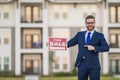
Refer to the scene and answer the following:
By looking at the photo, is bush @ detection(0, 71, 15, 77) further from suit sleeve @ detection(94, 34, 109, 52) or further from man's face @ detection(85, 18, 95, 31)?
man's face @ detection(85, 18, 95, 31)

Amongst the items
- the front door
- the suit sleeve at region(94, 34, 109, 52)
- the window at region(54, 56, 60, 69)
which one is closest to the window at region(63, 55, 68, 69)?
the window at region(54, 56, 60, 69)

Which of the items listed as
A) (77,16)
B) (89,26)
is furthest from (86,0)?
(89,26)

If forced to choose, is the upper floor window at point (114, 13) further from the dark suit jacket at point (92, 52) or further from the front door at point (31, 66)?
the dark suit jacket at point (92, 52)

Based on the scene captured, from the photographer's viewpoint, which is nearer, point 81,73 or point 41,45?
point 81,73

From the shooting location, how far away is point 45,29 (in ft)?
187

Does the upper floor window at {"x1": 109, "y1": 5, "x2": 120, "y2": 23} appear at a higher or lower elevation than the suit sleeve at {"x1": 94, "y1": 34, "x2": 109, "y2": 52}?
higher

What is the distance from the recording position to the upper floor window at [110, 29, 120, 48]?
5756 cm

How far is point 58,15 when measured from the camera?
5869 centimetres

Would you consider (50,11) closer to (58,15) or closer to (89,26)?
(58,15)

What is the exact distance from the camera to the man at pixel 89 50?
28.7 ft

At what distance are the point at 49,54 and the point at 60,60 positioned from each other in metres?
2.16

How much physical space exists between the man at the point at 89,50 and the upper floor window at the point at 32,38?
157 ft

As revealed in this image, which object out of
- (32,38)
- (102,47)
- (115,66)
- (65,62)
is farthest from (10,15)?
(102,47)

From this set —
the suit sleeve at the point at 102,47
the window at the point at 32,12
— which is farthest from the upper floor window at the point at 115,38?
the suit sleeve at the point at 102,47
